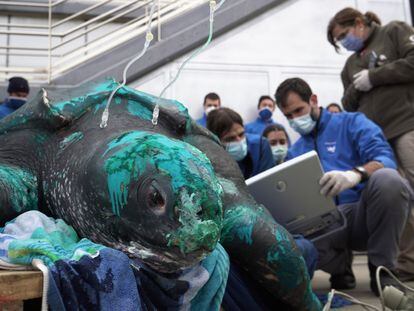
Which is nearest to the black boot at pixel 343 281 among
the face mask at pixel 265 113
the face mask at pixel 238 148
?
the face mask at pixel 238 148

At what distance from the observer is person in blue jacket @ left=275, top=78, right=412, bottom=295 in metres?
1.65

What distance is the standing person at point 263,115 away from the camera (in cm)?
366

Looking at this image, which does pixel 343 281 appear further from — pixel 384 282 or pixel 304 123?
pixel 304 123

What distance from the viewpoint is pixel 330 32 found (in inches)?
91.3

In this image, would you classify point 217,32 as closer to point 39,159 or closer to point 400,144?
point 400,144

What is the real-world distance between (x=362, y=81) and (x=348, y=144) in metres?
0.44

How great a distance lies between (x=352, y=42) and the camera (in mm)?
2260

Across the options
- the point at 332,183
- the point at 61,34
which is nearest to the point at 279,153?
the point at 332,183

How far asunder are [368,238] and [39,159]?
1.40 meters

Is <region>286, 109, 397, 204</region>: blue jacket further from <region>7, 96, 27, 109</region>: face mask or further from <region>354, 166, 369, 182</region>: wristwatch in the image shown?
<region>7, 96, 27, 109</region>: face mask

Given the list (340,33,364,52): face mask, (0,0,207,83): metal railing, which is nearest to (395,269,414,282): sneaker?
(340,33,364,52): face mask

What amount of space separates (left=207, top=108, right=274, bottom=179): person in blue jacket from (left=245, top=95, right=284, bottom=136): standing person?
167 centimetres

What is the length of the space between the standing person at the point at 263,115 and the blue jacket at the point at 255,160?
65.1 inches

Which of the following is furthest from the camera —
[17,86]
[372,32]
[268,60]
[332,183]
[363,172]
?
[268,60]
